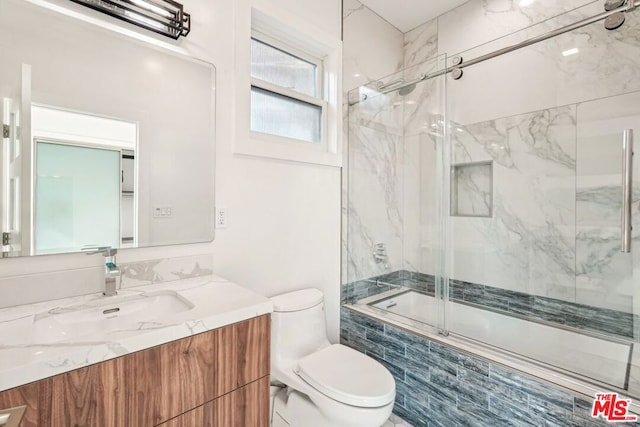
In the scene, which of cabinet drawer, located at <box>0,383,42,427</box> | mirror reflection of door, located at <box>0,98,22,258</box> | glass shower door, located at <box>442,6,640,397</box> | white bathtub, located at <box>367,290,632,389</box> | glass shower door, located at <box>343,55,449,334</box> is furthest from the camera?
glass shower door, located at <box>343,55,449,334</box>

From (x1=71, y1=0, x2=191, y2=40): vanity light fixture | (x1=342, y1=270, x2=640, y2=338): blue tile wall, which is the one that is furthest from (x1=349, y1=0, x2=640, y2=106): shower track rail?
(x1=342, y1=270, x2=640, y2=338): blue tile wall

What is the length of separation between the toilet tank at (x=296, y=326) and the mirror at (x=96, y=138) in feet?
1.86

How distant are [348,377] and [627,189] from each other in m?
1.78

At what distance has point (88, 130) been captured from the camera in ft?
3.84

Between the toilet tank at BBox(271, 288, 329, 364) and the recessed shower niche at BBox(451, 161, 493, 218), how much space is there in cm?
138

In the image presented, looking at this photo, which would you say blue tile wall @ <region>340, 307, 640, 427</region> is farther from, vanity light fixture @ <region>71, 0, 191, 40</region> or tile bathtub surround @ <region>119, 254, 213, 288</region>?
vanity light fixture @ <region>71, 0, 191, 40</region>

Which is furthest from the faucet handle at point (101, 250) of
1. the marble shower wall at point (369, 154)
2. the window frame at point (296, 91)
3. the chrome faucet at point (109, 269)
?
the marble shower wall at point (369, 154)

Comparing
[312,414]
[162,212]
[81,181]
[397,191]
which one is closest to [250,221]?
[162,212]

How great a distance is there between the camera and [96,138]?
1.19 meters

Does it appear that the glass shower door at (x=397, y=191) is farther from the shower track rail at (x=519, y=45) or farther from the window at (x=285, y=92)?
the window at (x=285, y=92)

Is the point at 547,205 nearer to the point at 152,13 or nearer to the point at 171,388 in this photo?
the point at 171,388

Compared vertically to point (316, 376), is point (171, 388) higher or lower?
higher

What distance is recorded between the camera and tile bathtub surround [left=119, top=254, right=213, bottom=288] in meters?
1.24

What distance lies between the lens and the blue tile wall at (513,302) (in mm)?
1732
